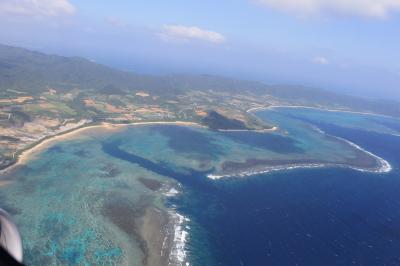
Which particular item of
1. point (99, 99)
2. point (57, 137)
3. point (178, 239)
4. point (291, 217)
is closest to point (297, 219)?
point (291, 217)

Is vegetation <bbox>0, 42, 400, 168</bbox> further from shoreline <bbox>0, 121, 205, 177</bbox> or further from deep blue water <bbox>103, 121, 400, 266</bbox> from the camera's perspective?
deep blue water <bbox>103, 121, 400, 266</bbox>

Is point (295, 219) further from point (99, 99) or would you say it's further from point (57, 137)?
point (99, 99)

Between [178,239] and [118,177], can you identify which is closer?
[178,239]

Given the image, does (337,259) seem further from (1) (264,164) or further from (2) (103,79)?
(2) (103,79)

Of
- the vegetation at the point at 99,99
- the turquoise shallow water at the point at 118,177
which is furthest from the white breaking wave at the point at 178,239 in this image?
the vegetation at the point at 99,99

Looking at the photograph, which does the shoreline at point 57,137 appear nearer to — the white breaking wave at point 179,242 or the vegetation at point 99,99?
the vegetation at point 99,99

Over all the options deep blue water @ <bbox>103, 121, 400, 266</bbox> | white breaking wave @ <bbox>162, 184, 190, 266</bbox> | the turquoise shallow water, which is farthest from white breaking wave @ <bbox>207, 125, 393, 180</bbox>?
white breaking wave @ <bbox>162, 184, 190, 266</bbox>

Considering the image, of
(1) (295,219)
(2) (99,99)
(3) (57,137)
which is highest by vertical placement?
(2) (99,99)
